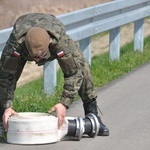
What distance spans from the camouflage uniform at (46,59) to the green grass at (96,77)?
1.23m

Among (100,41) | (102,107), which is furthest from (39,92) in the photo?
(100,41)

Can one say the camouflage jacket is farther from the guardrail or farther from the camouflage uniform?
the guardrail

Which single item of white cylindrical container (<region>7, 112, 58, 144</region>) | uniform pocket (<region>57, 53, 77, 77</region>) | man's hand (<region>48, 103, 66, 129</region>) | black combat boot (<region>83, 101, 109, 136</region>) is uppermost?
uniform pocket (<region>57, 53, 77, 77</region>)

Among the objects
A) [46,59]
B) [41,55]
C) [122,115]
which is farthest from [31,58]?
[122,115]

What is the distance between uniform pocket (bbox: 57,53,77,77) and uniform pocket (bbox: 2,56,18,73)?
13.7 inches

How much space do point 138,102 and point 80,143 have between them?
1.82 meters

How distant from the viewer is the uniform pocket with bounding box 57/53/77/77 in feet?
22.2

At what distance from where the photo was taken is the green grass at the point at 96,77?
27.5 feet

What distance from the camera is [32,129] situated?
6.89m

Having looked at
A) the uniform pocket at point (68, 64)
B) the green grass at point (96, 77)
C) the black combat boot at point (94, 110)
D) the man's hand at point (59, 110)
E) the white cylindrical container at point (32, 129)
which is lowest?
the green grass at point (96, 77)

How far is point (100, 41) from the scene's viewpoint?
1375cm

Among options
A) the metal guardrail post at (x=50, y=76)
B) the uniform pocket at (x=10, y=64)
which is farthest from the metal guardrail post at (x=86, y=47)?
the uniform pocket at (x=10, y=64)

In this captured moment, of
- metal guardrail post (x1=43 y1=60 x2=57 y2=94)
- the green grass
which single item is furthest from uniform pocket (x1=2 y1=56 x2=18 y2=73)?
metal guardrail post (x1=43 y1=60 x2=57 y2=94)

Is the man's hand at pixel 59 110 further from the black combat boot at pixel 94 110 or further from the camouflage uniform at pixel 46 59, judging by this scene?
the black combat boot at pixel 94 110
